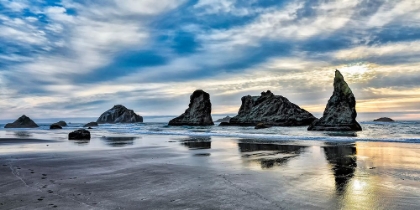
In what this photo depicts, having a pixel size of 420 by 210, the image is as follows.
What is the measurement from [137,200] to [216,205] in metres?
1.52

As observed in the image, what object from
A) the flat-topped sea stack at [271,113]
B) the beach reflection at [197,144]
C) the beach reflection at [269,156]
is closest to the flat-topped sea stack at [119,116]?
the flat-topped sea stack at [271,113]

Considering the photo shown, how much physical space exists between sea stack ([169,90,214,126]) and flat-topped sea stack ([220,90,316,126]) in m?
8.98

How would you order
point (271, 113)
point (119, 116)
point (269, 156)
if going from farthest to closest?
1. point (119, 116)
2. point (271, 113)
3. point (269, 156)

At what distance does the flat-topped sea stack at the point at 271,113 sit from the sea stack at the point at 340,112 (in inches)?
1215

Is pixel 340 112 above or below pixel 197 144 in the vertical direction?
above

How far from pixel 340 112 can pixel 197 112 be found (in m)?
53.9

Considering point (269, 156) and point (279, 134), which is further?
point (279, 134)

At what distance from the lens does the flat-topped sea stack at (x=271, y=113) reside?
75938 millimetres

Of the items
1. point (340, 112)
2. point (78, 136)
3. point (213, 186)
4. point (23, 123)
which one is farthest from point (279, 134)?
point (23, 123)

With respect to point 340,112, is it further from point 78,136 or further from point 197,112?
point 197,112

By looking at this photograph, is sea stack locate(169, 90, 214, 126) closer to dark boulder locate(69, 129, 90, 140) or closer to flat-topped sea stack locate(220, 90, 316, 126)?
flat-topped sea stack locate(220, 90, 316, 126)

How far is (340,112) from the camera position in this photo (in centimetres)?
4284

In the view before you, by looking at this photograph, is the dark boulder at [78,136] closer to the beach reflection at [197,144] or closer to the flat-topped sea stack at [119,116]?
the beach reflection at [197,144]

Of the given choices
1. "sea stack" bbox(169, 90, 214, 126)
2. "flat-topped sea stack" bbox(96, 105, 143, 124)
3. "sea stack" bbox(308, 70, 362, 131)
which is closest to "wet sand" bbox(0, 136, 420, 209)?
"sea stack" bbox(308, 70, 362, 131)
